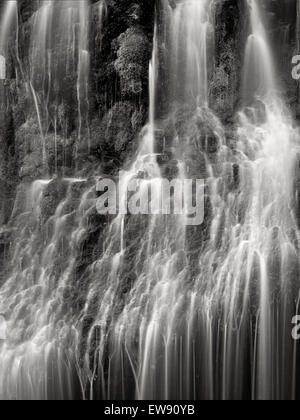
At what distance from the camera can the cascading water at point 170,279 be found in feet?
45.9

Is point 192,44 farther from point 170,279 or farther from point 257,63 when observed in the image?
point 170,279

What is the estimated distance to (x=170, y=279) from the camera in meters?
14.9

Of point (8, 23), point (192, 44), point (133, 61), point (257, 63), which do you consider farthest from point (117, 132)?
point (8, 23)

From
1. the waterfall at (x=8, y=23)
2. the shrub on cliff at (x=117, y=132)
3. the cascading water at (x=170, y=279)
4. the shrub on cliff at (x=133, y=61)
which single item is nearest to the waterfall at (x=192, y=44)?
the cascading water at (x=170, y=279)

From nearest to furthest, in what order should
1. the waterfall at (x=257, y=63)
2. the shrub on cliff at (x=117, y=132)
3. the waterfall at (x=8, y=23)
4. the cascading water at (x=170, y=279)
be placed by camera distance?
the cascading water at (x=170, y=279)
the shrub on cliff at (x=117, y=132)
the waterfall at (x=257, y=63)
the waterfall at (x=8, y=23)

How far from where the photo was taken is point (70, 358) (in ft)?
47.4

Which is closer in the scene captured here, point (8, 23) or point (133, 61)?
point (133, 61)

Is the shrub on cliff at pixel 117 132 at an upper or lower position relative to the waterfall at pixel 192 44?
lower

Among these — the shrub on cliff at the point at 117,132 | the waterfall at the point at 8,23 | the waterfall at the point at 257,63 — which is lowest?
the shrub on cliff at the point at 117,132

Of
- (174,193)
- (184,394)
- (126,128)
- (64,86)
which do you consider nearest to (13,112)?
(64,86)

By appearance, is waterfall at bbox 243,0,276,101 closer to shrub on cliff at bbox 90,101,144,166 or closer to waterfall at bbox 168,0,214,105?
waterfall at bbox 168,0,214,105

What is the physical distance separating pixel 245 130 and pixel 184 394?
8.06 m

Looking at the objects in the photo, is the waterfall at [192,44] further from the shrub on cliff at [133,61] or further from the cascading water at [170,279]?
the shrub on cliff at [133,61]

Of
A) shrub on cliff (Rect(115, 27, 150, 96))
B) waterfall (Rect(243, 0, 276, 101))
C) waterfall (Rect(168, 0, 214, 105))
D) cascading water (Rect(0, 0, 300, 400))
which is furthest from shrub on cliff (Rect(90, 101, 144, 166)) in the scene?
waterfall (Rect(243, 0, 276, 101))
